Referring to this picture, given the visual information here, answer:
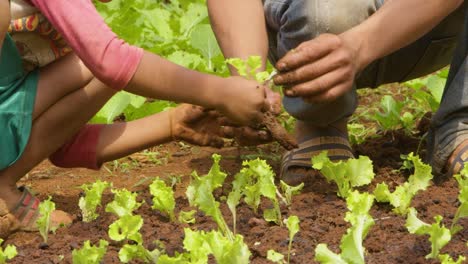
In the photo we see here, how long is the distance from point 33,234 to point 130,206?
47cm

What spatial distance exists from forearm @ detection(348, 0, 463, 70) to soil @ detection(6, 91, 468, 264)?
48 centimetres

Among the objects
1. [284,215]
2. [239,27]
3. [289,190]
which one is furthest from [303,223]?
[239,27]

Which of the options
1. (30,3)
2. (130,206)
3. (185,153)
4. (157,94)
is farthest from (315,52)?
(185,153)

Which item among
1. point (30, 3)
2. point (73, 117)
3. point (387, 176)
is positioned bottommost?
point (387, 176)

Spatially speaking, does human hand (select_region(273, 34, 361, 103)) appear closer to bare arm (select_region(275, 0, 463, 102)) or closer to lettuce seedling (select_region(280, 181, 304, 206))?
bare arm (select_region(275, 0, 463, 102))

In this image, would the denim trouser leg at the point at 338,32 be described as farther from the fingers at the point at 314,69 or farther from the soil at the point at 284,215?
the fingers at the point at 314,69

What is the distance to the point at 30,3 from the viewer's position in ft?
10.0

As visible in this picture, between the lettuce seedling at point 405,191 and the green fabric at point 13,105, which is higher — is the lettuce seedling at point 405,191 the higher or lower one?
the lower one

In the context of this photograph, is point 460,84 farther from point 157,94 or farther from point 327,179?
point 157,94

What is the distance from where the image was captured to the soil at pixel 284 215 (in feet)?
8.57

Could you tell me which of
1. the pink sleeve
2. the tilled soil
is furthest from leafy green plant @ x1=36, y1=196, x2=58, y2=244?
the pink sleeve

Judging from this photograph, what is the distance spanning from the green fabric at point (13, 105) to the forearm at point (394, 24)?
1.12 m

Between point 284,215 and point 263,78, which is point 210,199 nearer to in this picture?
point 284,215

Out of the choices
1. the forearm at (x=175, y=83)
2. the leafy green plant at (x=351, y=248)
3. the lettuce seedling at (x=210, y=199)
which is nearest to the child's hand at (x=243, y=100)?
the forearm at (x=175, y=83)
